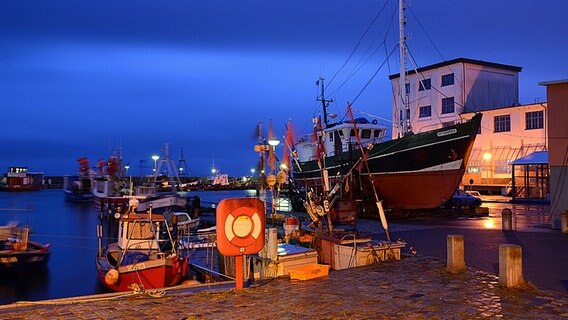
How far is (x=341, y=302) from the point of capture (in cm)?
865

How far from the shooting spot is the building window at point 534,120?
146 feet

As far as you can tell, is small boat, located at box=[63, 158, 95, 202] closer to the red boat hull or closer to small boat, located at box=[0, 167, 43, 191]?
small boat, located at box=[0, 167, 43, 191]

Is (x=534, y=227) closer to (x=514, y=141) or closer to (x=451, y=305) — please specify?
(x=451, y=305)

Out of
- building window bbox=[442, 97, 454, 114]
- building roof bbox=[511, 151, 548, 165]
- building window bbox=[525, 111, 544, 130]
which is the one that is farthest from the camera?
building window bbox=[442, 97, 454, 114]

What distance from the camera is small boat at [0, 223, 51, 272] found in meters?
19.5

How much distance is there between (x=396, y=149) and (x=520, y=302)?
823 inches

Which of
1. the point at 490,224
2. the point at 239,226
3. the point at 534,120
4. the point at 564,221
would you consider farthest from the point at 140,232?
the point at 534,120

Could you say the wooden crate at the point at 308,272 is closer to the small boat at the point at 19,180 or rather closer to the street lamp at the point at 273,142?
the street lamp at the point at 273,142

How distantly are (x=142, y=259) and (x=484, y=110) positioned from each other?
1641 inches

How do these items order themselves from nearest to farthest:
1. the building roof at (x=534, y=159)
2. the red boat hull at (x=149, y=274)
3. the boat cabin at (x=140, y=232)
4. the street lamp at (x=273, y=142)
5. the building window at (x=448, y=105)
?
the red boat hull at (x=149, y=274) < the boat cabin at (x=140, y=232) < the street lamp at (x=273, y=142) < the building roof at (x=534, y=159) < the building window at (x=448, y=105)

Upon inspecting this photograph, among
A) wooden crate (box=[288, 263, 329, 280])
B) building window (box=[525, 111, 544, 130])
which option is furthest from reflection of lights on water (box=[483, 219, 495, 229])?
building window (box=[525, 111, 544, 130])

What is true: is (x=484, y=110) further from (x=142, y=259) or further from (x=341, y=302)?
(x=341, y=302)

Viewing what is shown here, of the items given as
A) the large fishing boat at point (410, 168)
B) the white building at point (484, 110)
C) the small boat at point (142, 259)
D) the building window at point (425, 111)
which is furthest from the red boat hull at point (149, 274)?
the building window at point (425, 111)

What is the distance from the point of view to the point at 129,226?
56.2ft
